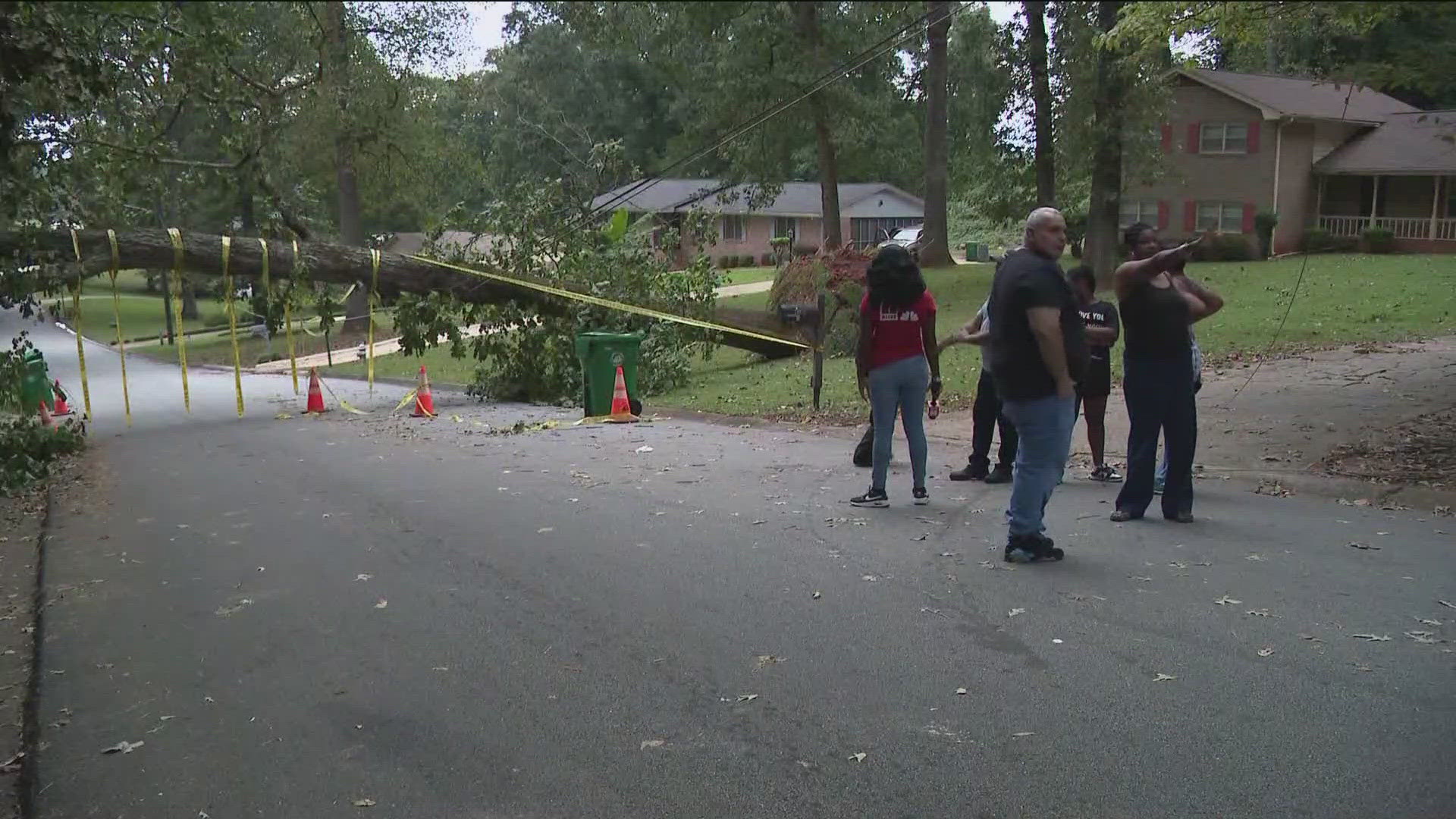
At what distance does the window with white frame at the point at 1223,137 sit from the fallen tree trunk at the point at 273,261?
72.0 feet

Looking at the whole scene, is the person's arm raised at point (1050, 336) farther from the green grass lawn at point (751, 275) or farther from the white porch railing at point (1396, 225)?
the green grass lawn at point (751, 275)

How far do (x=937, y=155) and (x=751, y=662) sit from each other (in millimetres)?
29213

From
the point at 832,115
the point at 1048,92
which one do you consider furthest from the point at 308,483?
the point at 1048,92

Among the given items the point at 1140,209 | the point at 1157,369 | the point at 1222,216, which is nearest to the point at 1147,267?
the point at 1157,369

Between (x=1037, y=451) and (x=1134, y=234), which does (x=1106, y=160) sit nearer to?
(x=1134, y=234)

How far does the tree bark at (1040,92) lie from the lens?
2789 centimetres

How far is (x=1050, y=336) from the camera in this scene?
21.0 feet

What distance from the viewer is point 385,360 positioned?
104 feet

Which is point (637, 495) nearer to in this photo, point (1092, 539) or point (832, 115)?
point (1092, 539)

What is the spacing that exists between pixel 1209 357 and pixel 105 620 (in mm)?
13672

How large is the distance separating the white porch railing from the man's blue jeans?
31.1 metres

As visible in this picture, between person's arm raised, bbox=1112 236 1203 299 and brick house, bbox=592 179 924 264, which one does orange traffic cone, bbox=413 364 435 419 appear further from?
brick house, bbox=592 179 924 264

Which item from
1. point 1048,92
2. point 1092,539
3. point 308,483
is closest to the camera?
point 1092,539

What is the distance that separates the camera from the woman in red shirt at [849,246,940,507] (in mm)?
8039
